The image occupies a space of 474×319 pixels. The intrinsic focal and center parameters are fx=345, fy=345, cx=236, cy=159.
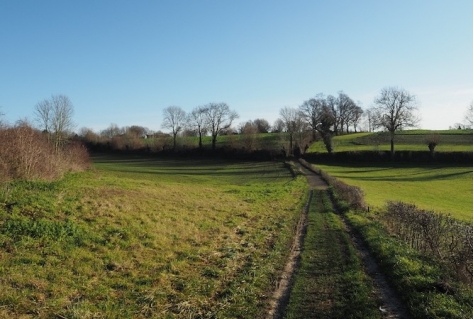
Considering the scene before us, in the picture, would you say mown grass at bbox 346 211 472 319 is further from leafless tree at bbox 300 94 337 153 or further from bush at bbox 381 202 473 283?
leafless tree at bbox 300 94 337 153

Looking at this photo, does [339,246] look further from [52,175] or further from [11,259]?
[52,175]

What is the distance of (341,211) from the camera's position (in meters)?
22.0

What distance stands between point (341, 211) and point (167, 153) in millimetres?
74153

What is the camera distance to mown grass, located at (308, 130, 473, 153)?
219 ft

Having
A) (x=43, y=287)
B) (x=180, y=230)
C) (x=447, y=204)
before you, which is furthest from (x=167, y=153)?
(x=43, y=287)

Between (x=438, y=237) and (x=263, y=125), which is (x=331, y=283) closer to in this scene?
(x=438, y=237)

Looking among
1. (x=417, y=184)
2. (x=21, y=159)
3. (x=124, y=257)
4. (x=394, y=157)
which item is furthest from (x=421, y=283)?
(x=394, y=157)

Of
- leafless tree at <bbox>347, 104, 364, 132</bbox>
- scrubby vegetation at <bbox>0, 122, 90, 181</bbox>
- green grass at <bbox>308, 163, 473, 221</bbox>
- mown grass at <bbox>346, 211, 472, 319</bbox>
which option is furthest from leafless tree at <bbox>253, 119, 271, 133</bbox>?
mown grass at <bbox>346, 211, 472, 319</bbox>

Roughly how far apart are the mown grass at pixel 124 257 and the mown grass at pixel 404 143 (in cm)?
5907

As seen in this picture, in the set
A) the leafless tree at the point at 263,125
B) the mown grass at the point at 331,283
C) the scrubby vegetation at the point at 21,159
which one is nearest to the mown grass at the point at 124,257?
the mown grass at the point at 331,283

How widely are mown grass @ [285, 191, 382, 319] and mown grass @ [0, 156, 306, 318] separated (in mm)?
877

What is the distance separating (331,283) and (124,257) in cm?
629

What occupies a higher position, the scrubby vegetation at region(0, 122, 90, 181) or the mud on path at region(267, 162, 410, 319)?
the scrubby vegetation at region(0, 122, 90, 181)

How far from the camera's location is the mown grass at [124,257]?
7.83 meters
